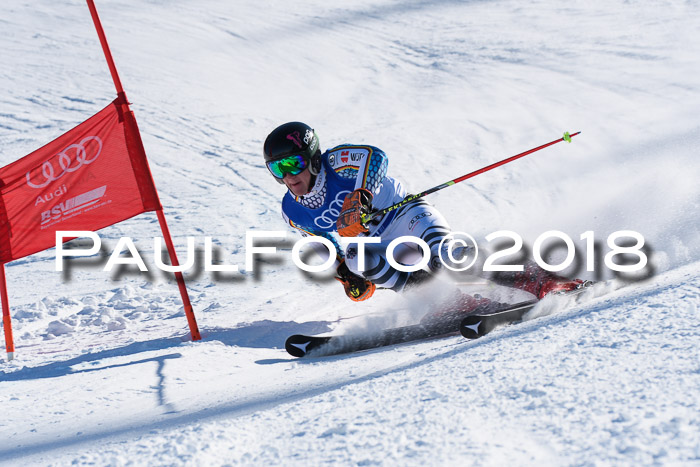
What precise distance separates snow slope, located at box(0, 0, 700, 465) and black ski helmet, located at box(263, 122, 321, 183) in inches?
46.8

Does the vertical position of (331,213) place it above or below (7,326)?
above

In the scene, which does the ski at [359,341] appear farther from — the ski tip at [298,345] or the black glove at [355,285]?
the black glove at [355,285]

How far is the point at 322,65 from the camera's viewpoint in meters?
13.5

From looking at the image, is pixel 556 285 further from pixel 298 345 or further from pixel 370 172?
pixel 298 345

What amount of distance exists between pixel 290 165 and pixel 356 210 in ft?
1.64

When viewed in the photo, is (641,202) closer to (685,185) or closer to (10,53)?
(685,185)

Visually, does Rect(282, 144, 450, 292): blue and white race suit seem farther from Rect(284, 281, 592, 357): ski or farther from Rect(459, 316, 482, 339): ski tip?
Rect(459, 316, 482, 339): ski tip

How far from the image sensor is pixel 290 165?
3.99 meters

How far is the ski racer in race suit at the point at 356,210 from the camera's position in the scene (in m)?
3.96

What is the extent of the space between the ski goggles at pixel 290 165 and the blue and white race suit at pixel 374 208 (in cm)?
19

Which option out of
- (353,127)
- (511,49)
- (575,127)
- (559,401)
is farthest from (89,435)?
(511,49)

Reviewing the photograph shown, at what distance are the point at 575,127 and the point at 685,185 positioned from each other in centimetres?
461

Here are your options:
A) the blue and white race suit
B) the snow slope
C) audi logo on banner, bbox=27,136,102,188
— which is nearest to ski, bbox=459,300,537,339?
the snow slope

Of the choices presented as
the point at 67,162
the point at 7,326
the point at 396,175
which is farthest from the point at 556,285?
the point at 396,175
